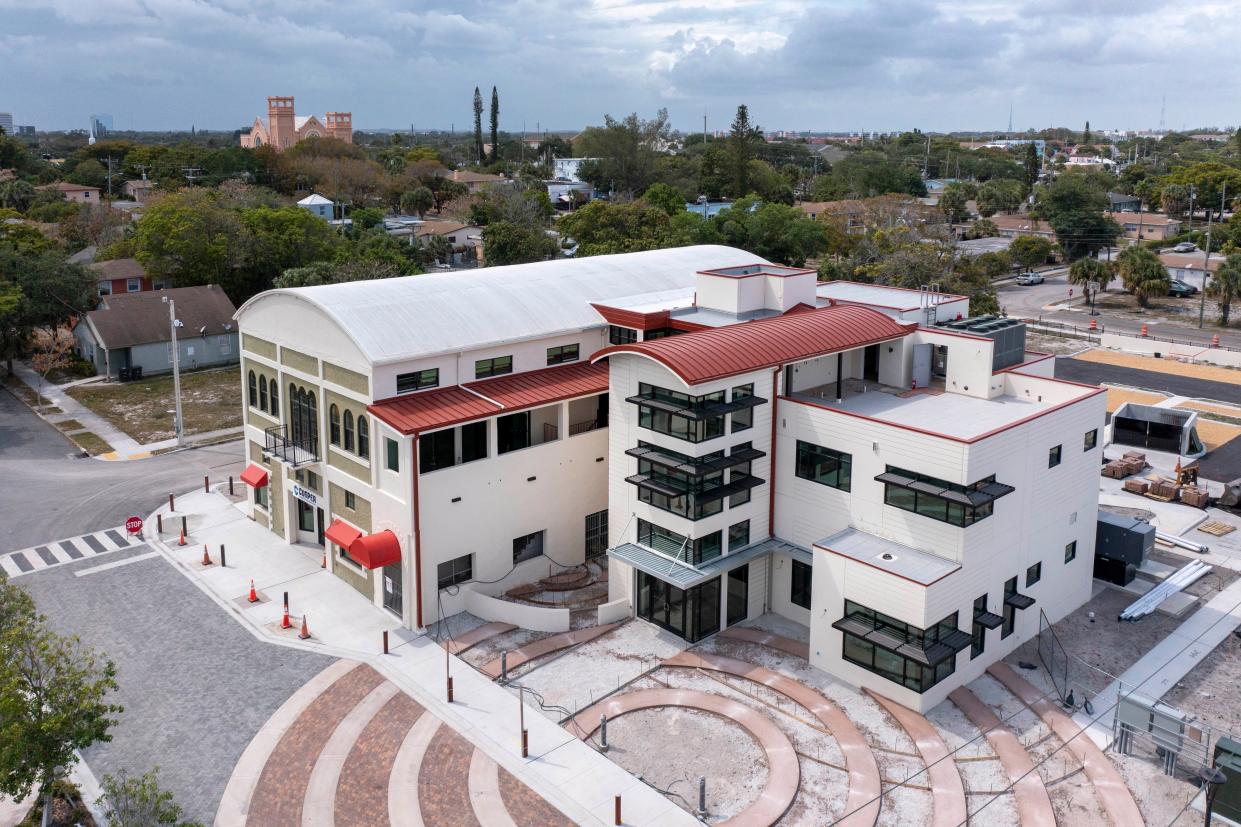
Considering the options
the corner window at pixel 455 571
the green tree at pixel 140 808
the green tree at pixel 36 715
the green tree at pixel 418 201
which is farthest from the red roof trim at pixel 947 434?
the green tree at pixel 418 201

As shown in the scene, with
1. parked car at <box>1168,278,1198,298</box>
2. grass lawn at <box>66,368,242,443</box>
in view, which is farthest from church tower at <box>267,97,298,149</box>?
parked car at <box>1168,278,1198,298</box>

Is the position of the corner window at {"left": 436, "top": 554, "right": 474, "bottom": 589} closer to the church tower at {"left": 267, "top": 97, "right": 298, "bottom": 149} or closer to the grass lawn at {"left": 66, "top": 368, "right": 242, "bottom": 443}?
the grass lawn at {"left": 66, "top": 368, "right": 242, "bottom": 443}

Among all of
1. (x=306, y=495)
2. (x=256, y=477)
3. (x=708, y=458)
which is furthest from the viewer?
(x=256, y=477)

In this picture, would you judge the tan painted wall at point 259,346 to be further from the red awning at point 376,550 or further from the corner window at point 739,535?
the corner window at point 739,535

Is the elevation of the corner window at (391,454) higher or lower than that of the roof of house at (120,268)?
lower

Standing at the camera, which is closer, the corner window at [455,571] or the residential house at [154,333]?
the corner window at [455,571]

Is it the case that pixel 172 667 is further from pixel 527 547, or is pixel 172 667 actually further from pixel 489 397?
pixel 489 397

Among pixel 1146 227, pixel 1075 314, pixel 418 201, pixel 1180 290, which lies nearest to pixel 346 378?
pixel 1075 314
